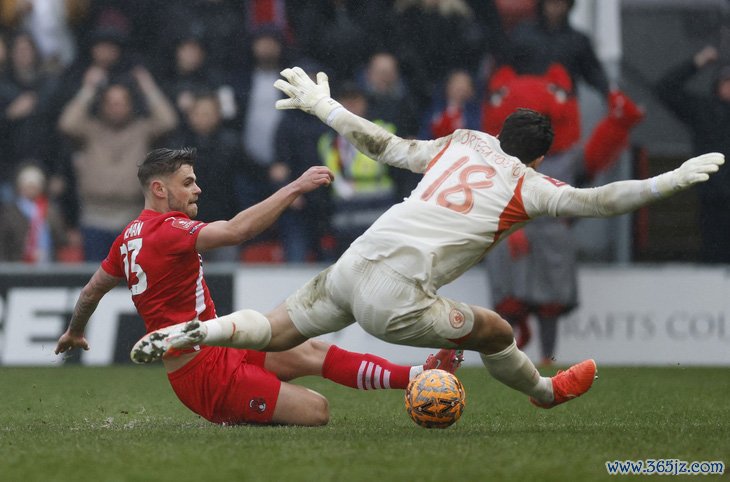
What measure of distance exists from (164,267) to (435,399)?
62.9 inches

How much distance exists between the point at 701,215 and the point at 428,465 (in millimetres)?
8880

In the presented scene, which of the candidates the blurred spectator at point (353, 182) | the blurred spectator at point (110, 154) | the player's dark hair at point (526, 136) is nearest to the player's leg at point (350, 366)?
the player's dark hair at point (526, 136)

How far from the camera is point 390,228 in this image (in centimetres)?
624

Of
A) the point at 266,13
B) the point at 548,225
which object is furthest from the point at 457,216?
the point at 266,13

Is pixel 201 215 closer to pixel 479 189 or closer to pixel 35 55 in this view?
pixel 35 55

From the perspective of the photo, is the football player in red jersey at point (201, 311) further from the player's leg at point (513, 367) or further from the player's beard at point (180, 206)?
the player's leg at point (513, 367)

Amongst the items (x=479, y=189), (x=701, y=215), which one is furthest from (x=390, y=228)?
(x=701, y=215)

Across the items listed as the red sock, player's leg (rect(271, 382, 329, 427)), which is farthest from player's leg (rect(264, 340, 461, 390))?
player's leg (rect(271, 382, 329, 427))

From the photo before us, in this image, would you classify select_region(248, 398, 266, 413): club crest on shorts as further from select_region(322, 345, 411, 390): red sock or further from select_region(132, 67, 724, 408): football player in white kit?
select_region(132, 67, 724, 408): football player in white kit

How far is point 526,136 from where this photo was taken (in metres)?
6.41

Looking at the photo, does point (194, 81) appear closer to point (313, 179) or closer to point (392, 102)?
point (392, 102)

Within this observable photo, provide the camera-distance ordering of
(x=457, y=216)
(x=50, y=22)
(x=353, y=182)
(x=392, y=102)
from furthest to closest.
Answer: (x=50, y=22)
(x=392, y=102)
(x=353, y=182)
(x=457, y=216)

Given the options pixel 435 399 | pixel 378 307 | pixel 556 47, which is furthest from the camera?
pixel 556 47

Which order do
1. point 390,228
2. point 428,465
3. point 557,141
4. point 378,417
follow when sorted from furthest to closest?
point 557,141 → point 378,417 → point 390,228 → point 428,465
